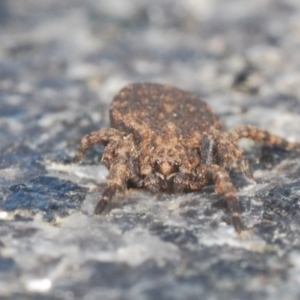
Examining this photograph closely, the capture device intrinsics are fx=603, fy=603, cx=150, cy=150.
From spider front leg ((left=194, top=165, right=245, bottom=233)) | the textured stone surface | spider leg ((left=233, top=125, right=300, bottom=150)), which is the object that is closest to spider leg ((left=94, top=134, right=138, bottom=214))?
the textured stone surface

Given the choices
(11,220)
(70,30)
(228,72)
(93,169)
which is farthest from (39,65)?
(11,220)

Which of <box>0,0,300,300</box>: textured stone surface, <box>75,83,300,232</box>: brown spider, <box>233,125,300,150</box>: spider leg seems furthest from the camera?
<box>233,125,300,150</box>: spider leg

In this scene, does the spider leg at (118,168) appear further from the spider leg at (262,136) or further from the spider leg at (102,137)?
the spider leg at (262,136)

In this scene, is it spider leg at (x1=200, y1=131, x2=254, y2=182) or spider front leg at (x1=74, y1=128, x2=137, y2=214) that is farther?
spider leg at (x1=200, y1=131, x2=254, y2=182)

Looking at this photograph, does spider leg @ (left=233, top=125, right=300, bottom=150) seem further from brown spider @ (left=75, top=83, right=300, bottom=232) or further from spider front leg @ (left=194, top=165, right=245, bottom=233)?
spider front leg @ (left=194, top=165, right=245, bottom=233)

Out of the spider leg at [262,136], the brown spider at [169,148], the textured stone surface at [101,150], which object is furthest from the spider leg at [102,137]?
the spider leg at [262,136]

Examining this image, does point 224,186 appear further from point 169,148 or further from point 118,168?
point 118,168

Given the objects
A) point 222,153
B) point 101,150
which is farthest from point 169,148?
point 101,150
